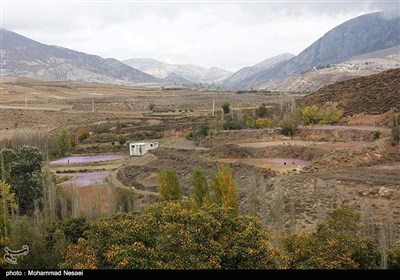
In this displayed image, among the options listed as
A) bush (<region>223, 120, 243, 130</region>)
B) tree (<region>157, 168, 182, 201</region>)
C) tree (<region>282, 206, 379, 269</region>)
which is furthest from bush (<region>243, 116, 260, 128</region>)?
tree (<region>282, 206, 379, 269</region>)

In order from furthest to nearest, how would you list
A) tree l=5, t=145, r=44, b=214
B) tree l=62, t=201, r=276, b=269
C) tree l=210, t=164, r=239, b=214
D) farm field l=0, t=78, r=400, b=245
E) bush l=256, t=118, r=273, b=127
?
1. bush l=256, t=118, r=273, b=127
2. tree l=5, t=145, r=44, b=214
3. farm field l=0, t=78, r=400, b=245
4. tree l=210, t=164, r=239, b=214
5. tree l=62, t=201, r=276, b=269

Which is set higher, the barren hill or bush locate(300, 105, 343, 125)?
the barren hill

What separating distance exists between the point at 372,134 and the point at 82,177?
1168 inches

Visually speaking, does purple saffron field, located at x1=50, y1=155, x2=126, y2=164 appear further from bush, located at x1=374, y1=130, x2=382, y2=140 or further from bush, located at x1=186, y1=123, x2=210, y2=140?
bush, located at x1=374, y1=130, x2=382, y2=140

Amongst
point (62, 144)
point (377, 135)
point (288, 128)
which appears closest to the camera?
point (377, 135)

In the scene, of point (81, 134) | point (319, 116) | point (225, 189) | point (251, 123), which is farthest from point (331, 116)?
point (81, 134)

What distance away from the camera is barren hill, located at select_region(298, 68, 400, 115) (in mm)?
56125

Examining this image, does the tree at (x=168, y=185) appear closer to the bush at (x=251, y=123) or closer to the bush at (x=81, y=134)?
the bush at (x=251, y=123)

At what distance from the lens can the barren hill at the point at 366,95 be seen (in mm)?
56125

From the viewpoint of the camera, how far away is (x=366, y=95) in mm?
60750

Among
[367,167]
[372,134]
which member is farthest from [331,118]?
[367,167]

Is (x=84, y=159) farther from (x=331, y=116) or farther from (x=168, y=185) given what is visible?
(x=168, y=185)

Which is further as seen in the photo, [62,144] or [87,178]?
[62,144]

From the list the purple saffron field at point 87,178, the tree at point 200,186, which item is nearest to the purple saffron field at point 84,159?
the purple saffron field at point 87,178
